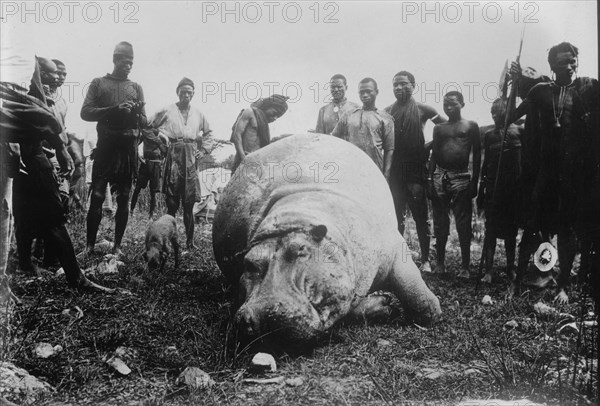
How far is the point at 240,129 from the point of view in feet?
25.4

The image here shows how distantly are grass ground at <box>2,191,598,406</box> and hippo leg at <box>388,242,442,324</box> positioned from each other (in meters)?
0.17

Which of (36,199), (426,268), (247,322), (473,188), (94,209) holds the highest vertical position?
(36,199)

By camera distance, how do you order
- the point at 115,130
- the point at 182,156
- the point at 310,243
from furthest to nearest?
the point at 182,156
the point at 115,130
the point at 310,243

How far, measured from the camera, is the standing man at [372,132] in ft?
23.9

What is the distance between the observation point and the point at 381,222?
14.7 feet

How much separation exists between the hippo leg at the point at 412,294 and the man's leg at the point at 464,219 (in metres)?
2.79

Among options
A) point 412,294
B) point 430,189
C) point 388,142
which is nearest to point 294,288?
point 412,294

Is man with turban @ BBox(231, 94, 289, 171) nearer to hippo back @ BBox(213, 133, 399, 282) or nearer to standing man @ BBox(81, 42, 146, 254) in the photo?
standing man @ BBox(81, 42, 146, 254)

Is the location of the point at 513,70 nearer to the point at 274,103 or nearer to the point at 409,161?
the point at 409,161

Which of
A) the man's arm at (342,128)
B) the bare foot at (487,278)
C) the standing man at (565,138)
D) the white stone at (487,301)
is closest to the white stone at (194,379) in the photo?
the white stone at (487,301)

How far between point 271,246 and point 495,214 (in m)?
3.90

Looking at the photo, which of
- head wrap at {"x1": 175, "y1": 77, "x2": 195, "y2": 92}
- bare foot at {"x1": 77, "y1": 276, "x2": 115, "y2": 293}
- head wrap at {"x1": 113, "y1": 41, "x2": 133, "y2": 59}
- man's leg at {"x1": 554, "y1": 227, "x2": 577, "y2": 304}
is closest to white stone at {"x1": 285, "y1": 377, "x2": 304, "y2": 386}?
bare foot at {"x1": 77, "y1": 276, "x2": 115, "y2": 293}

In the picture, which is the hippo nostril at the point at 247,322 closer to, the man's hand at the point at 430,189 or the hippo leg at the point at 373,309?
the hippo leg at the point at 373,309

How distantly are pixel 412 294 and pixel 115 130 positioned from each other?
14.3ft
